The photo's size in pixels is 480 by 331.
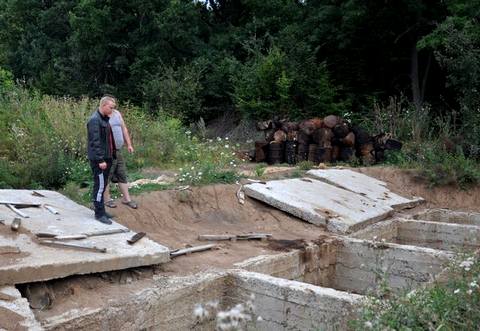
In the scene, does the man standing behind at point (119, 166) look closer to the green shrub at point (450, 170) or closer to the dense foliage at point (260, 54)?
the green shrub at point (450, 170)

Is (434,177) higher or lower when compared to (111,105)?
lower

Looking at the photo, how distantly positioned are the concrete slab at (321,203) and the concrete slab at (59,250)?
285cm

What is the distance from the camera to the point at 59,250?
4.76 meters

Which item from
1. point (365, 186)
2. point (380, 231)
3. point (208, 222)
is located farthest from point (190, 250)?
Result: point (365, 186)

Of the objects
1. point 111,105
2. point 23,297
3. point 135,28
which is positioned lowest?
point 23,297

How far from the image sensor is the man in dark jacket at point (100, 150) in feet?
19.1

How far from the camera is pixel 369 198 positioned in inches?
363

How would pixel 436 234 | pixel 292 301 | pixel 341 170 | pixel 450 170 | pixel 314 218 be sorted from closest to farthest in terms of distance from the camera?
1. pixel 292 301
2. pixel 314 218
3. pixel 436 234
4. pixel 341 170
5. pixel 450 170

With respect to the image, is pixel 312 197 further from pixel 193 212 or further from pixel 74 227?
pixel 74 227

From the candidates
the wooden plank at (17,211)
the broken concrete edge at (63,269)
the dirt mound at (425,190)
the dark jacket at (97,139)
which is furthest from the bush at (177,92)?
the broken concrete edge at (63,269)

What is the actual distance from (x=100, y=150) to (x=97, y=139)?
0.43 feet

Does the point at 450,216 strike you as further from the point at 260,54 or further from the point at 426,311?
the point at 260,54

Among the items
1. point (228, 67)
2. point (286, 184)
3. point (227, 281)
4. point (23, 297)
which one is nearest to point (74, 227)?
point (23, 297)

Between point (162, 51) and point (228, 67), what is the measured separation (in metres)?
3.63
